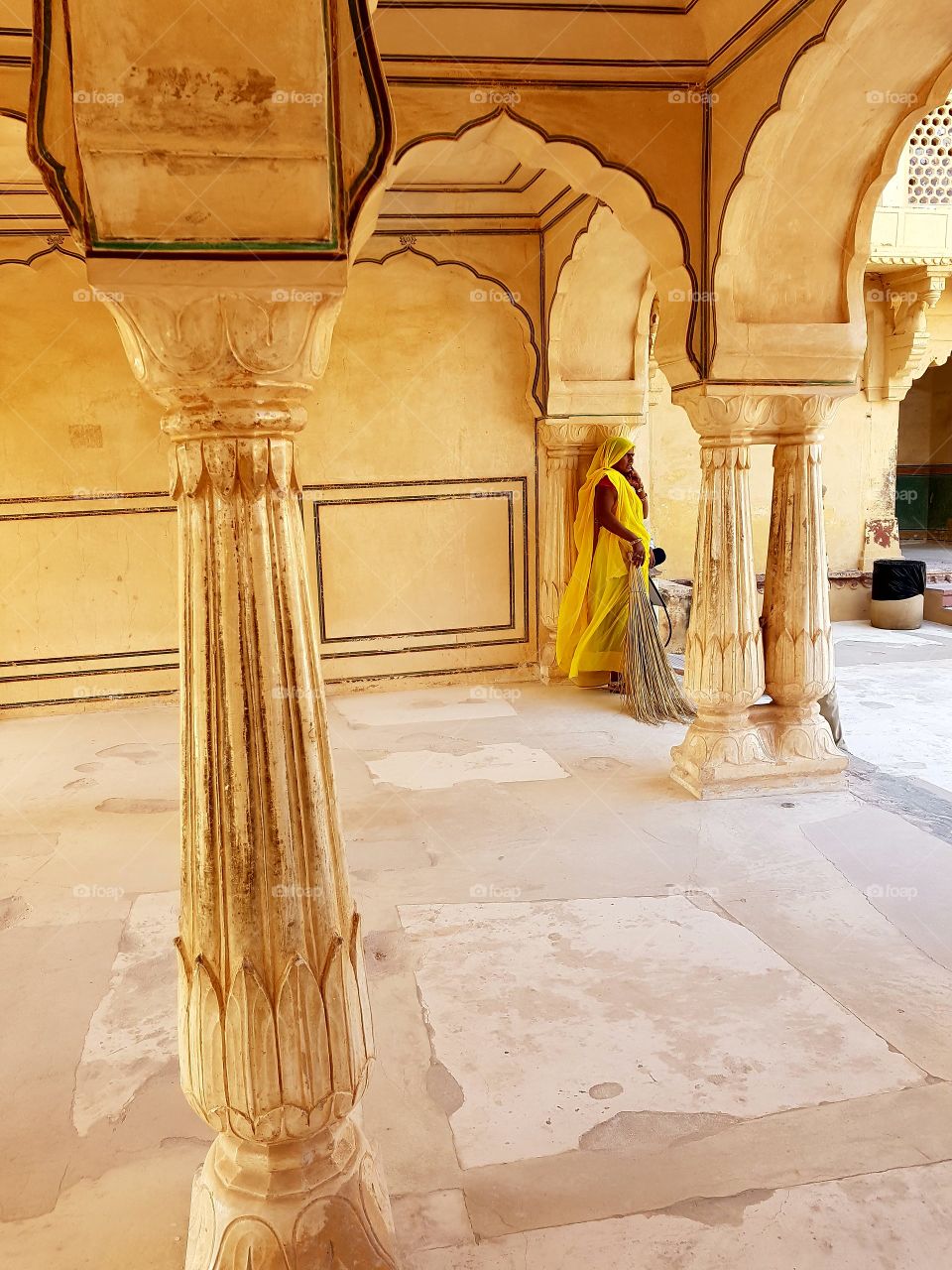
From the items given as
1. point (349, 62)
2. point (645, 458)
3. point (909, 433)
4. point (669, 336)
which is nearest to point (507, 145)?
point (669, 336)

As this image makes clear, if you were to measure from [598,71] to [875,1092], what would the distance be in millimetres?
3957

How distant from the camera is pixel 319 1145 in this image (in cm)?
179

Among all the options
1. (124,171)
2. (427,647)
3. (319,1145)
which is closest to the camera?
(124,171)

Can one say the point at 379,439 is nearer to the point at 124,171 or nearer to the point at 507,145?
the point at 507,145

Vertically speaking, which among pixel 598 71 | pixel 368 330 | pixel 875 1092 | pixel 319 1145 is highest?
pixel 598 71

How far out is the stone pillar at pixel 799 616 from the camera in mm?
4684

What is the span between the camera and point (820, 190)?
416cm
